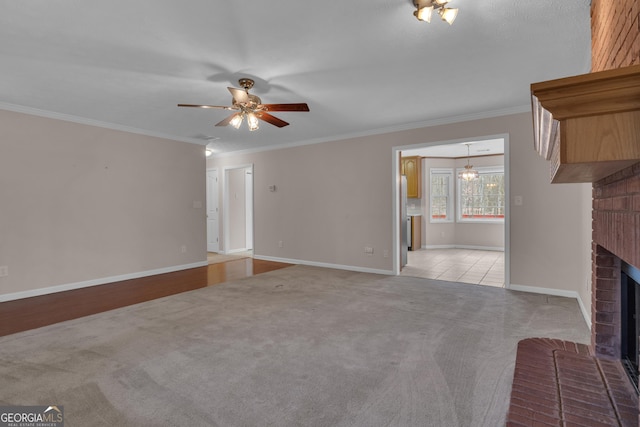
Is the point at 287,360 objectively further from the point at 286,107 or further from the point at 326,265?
the point at 326,265

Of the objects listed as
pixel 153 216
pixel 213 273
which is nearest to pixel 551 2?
pixel 213 273

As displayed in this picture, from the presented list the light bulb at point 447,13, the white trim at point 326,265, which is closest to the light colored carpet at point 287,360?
the white trim at point 326,265

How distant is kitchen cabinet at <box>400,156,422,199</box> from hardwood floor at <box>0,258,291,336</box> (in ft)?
13.7

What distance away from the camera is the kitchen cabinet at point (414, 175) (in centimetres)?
820

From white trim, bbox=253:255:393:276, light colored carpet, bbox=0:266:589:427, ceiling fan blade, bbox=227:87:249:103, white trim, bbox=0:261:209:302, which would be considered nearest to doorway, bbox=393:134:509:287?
white trim, bbox=253:255:393:276

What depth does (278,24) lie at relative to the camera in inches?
89.0

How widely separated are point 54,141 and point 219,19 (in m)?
3.53

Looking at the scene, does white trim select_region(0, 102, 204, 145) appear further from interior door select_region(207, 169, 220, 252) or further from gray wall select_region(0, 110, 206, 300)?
interior door select_region(207, 169, 220, 252)

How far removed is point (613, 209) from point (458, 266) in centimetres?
486

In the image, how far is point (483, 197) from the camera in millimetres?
8328

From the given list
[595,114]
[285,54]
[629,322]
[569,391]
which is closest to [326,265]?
[285,54]

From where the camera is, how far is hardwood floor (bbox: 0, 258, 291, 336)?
10.8 feet

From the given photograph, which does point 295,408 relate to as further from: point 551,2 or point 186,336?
point 551,2

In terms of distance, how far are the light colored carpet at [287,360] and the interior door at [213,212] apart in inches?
155
